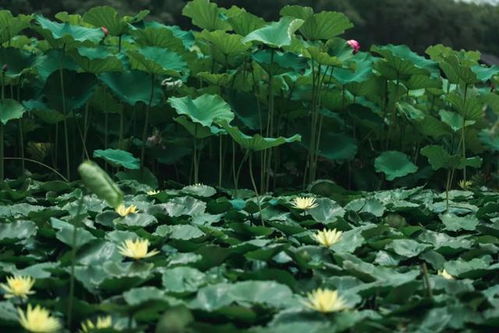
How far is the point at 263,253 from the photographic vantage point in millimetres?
1193

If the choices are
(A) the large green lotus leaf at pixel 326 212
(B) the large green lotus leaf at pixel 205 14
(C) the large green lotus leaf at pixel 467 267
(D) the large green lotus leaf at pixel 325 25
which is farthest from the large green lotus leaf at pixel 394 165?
(C) the large green lotus leaf at pixel 467 267

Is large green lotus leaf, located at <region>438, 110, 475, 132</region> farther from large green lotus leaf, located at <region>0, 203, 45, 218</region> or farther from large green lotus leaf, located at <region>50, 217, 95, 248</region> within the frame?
large green lotus leaf, located at <region>50, 217, 95, 248</region>

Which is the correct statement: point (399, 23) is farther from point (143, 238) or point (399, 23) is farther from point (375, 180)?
point (143, 238)

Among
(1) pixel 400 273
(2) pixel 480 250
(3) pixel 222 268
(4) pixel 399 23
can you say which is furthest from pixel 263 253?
(4) pixel 399 23

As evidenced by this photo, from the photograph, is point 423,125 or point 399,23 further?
point 399,23

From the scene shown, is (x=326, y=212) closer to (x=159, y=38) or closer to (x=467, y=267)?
(x=467, y=267)

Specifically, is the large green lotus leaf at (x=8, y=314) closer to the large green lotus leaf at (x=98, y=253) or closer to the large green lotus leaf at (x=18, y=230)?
the large green lotus leaf at (x=98, y=253)

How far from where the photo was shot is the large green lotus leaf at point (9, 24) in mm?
2236

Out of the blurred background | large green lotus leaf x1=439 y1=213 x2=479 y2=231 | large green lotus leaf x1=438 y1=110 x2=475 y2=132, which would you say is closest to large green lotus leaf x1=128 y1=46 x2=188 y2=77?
large green lotus leaf x1=438 y1=110 x2=475 y2=132

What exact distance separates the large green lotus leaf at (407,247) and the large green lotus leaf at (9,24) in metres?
1.35

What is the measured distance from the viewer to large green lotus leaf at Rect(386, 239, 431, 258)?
4.49 ft

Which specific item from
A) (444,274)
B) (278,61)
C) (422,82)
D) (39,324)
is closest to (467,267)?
(444,274)

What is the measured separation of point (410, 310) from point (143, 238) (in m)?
0.54

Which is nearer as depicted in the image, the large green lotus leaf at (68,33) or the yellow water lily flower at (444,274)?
the yellow water lily flower at (444,274)
